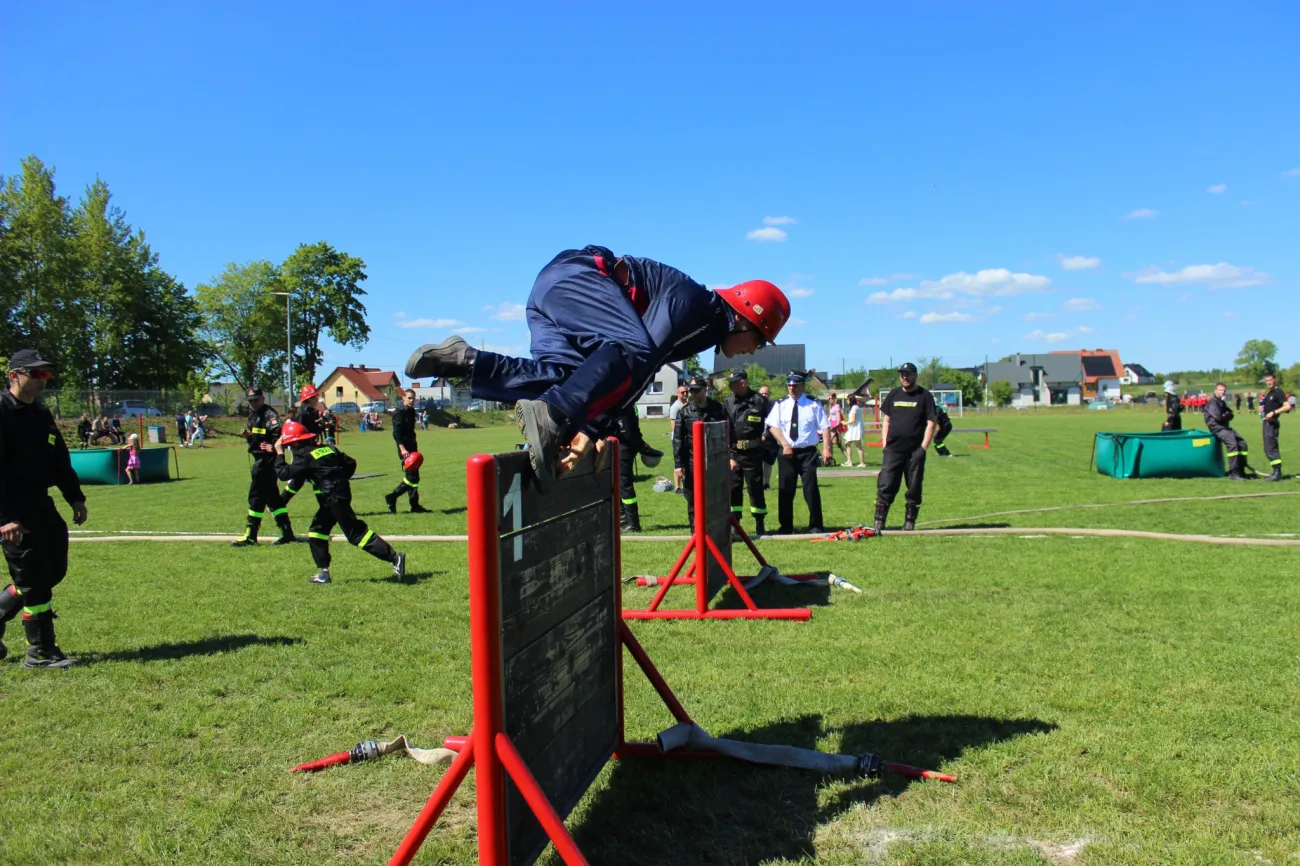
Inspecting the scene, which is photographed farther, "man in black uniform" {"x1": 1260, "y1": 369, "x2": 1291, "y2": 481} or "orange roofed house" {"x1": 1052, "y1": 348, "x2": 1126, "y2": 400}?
"orange roofed house" {"x1": 1052, "y1": 348, "x2": 1126, "y2": 400}

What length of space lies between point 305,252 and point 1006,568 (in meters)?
75.0

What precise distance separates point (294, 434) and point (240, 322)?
8077cm

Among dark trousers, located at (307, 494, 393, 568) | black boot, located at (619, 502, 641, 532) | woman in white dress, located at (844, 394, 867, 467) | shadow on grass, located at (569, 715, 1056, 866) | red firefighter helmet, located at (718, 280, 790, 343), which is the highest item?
red firefighter helmet, located at (718, 280, 790, 343)

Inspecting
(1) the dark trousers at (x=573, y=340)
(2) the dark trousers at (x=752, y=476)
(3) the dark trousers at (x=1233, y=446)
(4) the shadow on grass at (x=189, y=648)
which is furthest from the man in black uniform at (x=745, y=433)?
(3) the dark trousers at (x=1233, y=446)

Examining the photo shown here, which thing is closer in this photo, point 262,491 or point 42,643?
point 42,643

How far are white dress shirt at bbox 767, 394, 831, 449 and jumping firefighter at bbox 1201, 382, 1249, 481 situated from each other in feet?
35.6

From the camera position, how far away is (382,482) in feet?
68.0

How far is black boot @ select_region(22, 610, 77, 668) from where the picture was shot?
19.2ft

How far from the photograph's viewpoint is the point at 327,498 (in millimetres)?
8844

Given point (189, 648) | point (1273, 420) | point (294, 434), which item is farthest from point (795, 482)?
point (1273, 420)

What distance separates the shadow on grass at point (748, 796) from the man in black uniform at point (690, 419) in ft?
23.1

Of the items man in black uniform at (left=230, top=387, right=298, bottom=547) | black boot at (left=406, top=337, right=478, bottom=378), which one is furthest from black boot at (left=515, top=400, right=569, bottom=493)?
man in black uniform at (left=230, top=387, right=298, bottom=547)

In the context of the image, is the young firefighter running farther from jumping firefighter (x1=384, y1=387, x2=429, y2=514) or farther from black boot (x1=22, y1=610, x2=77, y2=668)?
jumping firefighter (x1=384, y1=387, x2=429, y2=514)

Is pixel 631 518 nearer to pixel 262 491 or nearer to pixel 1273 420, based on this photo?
pixel 262 491
